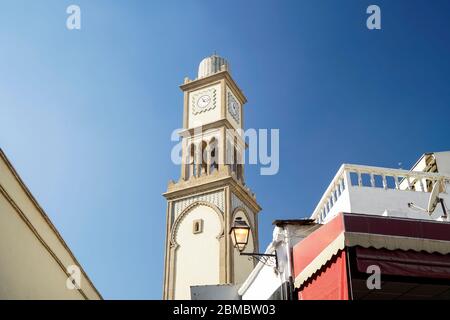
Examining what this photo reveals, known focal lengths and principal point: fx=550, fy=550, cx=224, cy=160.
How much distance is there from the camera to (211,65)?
3159 cm

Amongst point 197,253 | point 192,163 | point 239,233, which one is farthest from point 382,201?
point 192,163

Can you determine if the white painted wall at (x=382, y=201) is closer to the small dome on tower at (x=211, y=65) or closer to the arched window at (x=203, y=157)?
the arched window at (x=203, y=157)

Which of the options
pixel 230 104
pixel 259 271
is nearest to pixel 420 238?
pixel 259 271

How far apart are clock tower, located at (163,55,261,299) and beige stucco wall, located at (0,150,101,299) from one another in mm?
14009

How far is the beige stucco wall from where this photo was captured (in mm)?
8469

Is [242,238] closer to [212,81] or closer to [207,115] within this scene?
[207,115]

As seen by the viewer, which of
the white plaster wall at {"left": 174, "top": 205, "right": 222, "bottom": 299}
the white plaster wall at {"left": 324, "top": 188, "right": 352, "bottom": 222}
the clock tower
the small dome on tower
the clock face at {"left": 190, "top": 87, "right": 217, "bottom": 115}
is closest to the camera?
the white plaster wall at {"left": 324, "top": 188, "right": 352, "bottom": 222}

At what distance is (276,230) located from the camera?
8.58 m

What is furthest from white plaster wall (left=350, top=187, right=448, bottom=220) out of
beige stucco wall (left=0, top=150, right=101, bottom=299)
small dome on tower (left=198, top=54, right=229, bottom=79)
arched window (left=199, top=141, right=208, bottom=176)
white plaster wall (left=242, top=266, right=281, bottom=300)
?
small dome on tower (left=198, top=54, right=229, bottom=79)

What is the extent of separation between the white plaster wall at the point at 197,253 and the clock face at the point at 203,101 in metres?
6.06

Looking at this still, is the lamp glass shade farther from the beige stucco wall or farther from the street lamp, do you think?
the beige stucco wall

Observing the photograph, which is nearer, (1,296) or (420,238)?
(420,238)
